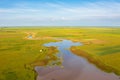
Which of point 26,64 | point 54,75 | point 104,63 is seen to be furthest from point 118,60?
point 26,64

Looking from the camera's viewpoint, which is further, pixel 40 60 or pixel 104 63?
pixel 40 60

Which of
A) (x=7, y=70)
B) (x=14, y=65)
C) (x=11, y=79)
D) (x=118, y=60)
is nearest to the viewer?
(x=11, y=79)

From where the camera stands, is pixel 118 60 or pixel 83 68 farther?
pixel 118 60

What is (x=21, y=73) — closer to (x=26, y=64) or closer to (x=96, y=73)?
(x=26, y=64)

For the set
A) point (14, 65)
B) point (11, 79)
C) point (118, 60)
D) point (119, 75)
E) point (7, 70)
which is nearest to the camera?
point (11, 79)

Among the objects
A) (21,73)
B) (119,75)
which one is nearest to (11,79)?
(21,73)

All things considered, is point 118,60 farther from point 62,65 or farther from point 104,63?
point 62,65

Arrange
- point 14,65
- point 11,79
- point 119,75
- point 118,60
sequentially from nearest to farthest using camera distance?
point 11,79
point 119,75
point 14,65
point 118,60

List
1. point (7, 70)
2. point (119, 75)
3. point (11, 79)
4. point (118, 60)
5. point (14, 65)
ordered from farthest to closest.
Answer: point (118, 60)
point (14, 65)
point (7, 70)
point (119, 75)
point (11, 79)
